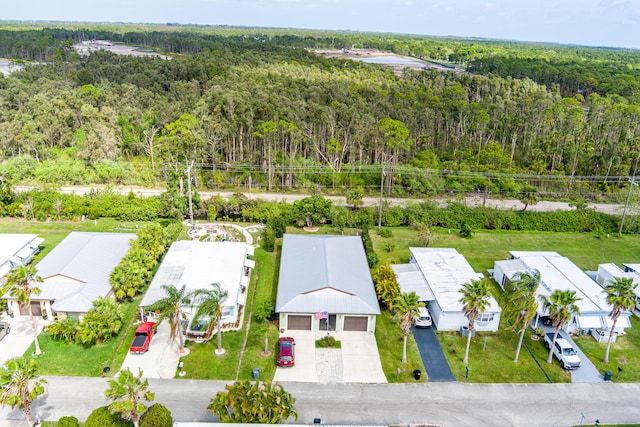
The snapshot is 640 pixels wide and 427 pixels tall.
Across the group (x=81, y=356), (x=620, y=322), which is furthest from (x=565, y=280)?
(x=81, y=356)

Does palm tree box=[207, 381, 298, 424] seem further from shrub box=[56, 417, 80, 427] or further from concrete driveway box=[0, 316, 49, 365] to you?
concrete driveway box=[0, 316, 49, 365]

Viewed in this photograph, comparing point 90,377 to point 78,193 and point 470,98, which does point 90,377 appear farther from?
point 470,98

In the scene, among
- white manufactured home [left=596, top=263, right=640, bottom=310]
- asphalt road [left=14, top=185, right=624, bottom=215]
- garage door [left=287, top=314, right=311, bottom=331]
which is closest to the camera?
garage door [left=287, top=314, right=311, bottom=331]

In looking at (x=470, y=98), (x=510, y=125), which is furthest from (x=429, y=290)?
(x=470, y=98)

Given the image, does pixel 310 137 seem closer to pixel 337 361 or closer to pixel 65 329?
pixel 337 361

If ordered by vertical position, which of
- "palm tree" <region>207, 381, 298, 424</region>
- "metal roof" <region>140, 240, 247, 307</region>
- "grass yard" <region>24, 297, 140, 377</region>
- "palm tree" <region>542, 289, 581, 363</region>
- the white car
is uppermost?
"palm tree" <region>542, 289, 581, 363</region>

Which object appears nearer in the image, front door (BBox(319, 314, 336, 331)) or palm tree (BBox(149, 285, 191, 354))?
palm tree (BBox(149, 285, 191, 354))

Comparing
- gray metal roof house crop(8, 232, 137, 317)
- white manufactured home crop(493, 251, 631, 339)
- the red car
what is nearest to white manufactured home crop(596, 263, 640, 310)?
white manufactured home crop(493, 251, 631, 339)
